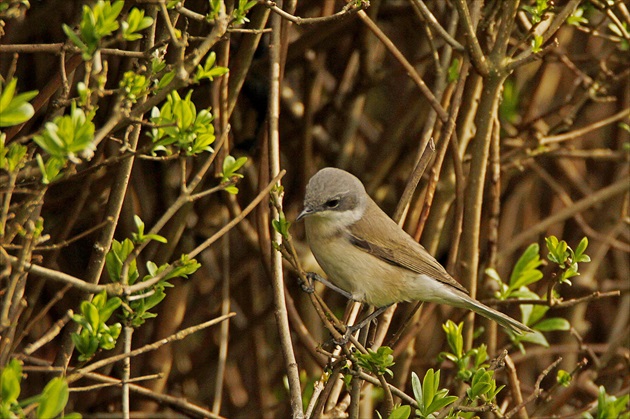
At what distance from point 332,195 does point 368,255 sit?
420mm

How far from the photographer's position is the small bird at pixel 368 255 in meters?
3.92

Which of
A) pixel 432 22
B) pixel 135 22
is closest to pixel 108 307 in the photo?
pixel 135 22

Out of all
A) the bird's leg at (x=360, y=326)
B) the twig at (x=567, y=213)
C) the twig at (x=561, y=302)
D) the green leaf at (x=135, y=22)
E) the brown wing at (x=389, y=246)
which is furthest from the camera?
the twig at (x=567, y=213)

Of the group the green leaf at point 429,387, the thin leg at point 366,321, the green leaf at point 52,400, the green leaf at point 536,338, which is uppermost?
the green leaf at point 52,400

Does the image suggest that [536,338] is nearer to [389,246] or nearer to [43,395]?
[389,246]

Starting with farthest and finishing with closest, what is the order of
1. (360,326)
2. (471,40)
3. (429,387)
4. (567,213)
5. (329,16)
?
1. (567,213)
2. (471,40)
3. (360,326)
4. (329,16)
5. (429,387)

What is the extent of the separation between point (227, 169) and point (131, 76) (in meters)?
0.69

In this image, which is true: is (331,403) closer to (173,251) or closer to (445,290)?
(445,290)

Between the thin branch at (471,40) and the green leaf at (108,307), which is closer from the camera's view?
the green leaf at (108,307)

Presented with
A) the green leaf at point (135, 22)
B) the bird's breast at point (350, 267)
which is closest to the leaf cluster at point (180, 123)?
the green leaf at point (135, 22)

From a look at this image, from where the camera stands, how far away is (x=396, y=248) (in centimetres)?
414

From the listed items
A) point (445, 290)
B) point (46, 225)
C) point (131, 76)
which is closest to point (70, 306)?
point (46, 225)

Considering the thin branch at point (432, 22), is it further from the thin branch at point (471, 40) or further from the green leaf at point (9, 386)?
the green leaf at point (9, 386)

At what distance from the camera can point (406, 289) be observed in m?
A: 4.11
